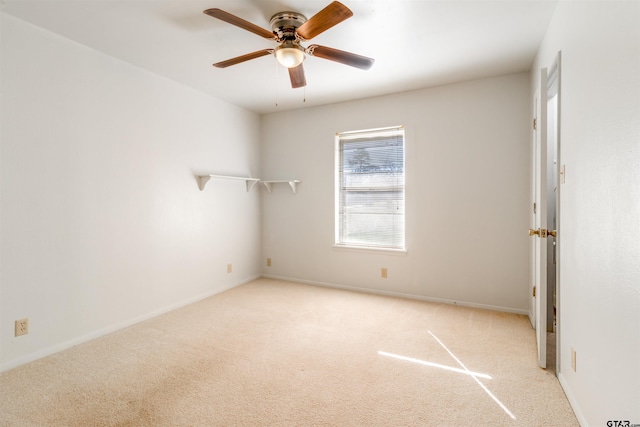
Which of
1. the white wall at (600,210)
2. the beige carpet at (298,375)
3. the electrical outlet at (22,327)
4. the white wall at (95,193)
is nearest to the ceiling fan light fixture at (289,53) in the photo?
the white wall at (600,210)

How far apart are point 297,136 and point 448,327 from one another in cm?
307

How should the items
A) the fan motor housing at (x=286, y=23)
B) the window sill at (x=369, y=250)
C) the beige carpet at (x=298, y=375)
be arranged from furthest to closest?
the window sill at (x=369, y=250) < the fan motor housing at (x=286, y=23) < the beige carpet at (x=298, y=375)

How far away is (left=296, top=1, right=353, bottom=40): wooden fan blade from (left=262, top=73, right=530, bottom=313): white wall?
2.07 meters

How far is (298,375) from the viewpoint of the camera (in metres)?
2.14

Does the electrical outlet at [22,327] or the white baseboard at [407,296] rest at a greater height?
the electrical outlet at [22,327]

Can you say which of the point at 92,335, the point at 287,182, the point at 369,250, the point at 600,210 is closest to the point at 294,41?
the point at 600,210

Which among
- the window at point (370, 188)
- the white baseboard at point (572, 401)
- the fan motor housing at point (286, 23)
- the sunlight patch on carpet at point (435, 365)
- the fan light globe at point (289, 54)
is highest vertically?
the fan motor housing at point (286, 23)

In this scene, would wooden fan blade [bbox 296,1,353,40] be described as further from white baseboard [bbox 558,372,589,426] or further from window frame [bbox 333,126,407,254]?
white baseboard [bbox 558,372,589,426]

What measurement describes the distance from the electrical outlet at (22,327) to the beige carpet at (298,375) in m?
0.25

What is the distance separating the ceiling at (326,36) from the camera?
6.91 feet

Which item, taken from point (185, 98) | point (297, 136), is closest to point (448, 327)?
point (297, 136)

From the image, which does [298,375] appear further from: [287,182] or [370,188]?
[287,182]

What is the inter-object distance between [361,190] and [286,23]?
238 centimetres

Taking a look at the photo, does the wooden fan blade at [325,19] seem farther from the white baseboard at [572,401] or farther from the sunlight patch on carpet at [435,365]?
the white baseboard at [572,401]
